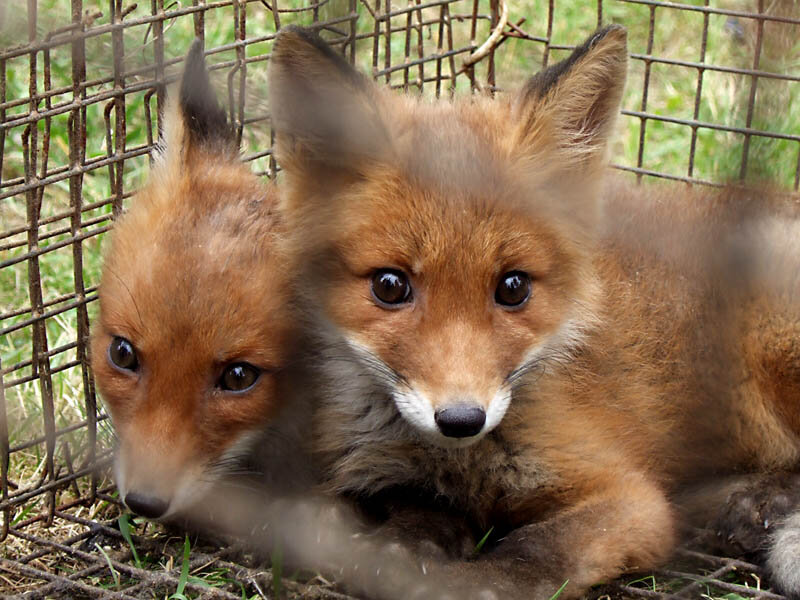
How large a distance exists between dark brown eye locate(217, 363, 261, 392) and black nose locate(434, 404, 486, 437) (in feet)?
2.26

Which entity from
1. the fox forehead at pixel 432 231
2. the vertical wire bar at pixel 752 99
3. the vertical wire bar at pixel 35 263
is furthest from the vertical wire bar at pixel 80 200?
the vertical wire bar at pixel 752 99

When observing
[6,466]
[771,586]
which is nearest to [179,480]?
[6,466]

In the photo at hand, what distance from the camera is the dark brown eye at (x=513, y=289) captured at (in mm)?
2895

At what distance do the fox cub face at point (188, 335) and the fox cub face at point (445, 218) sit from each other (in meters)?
0.18

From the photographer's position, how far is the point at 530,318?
299cm

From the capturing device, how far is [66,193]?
5.53 m

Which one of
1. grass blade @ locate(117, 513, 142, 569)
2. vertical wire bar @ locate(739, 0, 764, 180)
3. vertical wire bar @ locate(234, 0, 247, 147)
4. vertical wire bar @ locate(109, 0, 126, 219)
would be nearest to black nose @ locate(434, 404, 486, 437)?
vertical wire bar @ locate(739, 0, 764, 180)

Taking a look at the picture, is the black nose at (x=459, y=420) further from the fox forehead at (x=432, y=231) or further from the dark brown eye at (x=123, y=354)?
the dark brown eye at (x=123, y=354)

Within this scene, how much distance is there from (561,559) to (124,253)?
1606mm

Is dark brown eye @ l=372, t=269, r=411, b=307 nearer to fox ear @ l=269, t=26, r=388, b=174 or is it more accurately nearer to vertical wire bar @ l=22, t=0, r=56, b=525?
fox ear @ l=269, t=26, r=388, b=174

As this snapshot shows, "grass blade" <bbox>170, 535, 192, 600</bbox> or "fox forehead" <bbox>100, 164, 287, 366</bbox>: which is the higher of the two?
→ "fox forehead" <bbox>100, 164, 287, 366</bbox>

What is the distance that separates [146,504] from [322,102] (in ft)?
4.05

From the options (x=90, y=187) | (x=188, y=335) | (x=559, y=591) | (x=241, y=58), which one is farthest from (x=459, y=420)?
(x=90, y=187)

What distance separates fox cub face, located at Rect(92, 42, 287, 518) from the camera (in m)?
2.92
